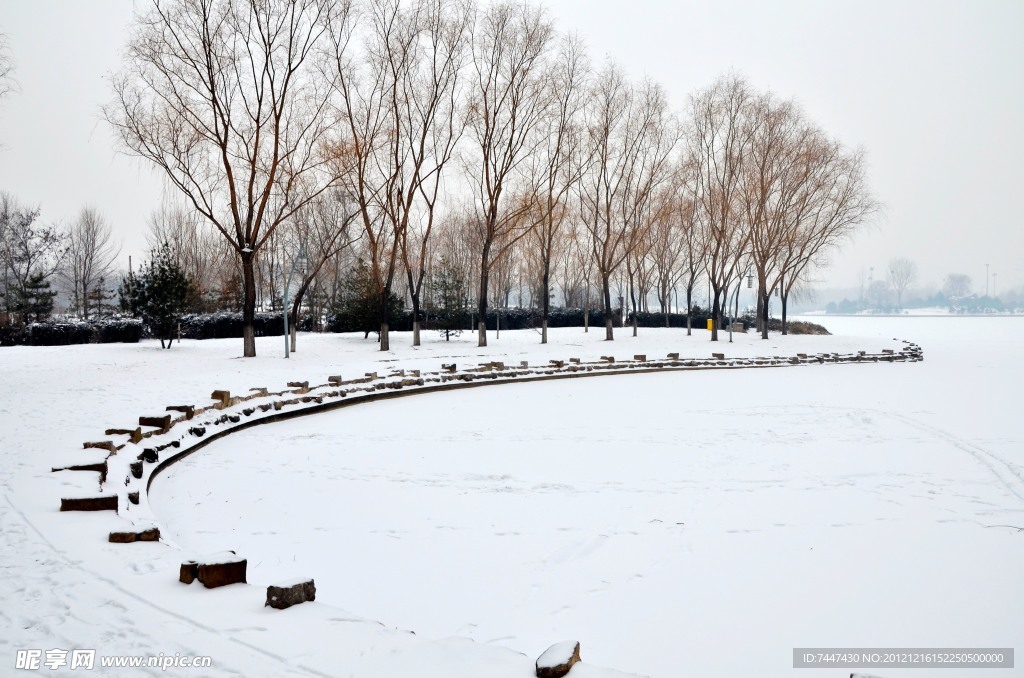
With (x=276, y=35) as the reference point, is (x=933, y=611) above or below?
below

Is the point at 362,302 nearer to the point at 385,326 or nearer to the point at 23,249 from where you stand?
the point at 385,326

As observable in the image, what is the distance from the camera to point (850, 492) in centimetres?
587

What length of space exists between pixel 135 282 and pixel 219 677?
782 inches

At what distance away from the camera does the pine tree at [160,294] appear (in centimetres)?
1908

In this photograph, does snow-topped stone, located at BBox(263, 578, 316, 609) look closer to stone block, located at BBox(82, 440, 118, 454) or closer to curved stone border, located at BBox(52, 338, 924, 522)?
curved stone border, located at BBox(52, 338, 924, 522)

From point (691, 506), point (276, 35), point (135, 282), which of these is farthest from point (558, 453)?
point (135, 282)

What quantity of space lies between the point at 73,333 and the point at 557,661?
2219cm

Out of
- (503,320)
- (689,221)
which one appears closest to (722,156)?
(689,221)

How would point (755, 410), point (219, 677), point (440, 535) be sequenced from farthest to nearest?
point (755, 410) < point (440, 535) < point (219, 677)

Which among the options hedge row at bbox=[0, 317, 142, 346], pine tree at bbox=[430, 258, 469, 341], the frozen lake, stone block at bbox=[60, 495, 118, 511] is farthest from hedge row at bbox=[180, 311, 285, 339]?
stone block at bbox=[60, 495, 118, 511]

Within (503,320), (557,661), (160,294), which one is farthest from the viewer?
(503,320)

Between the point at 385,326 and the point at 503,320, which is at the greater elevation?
the point at 503,320

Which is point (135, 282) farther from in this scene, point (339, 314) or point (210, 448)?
point (210, 448)

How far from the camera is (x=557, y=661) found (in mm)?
2611
